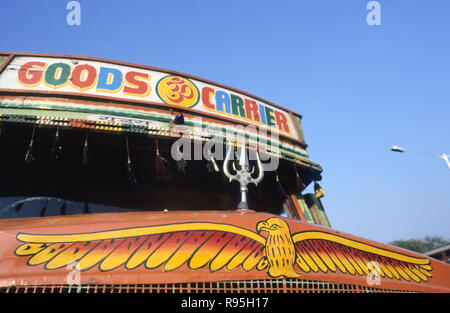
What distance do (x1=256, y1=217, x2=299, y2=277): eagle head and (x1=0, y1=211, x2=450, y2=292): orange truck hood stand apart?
0.01 meters

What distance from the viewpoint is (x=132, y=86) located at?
686 cm

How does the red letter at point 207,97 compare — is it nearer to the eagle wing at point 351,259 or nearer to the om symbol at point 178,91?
the om symbol at point 178,91

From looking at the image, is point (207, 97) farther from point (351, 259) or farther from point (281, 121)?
point (351, 259)

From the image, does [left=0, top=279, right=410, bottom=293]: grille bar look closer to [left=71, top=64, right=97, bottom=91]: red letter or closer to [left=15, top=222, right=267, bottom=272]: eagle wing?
[left=15, top=222, right=267, bottom=272]: eagle wing

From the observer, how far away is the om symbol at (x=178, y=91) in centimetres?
704

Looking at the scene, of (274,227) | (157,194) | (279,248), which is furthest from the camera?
(157,194)

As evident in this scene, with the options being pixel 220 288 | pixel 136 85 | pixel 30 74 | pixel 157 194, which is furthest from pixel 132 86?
pixel 220 288

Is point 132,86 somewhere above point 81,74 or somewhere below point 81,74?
below

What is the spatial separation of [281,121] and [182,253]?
6378mm

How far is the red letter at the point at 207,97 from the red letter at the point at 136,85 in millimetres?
1450

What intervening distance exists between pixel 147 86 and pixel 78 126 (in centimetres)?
210

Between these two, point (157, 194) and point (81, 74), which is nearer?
point (157, 194)

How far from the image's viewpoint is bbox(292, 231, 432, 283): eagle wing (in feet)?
11.4
